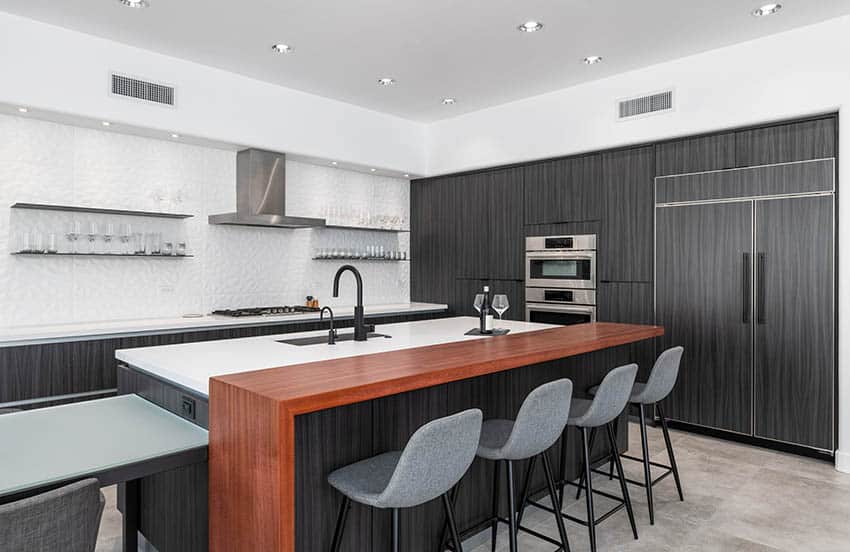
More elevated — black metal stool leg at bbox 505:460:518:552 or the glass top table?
the glass top table

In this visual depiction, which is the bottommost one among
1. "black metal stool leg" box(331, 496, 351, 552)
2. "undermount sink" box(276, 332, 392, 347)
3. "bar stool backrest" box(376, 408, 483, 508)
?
"black metal stool leg" box(331, 496, 351, 552)

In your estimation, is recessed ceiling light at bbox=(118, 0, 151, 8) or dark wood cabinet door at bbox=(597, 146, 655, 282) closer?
recessed ceiling light at bbox=(118, 0, 151, 8)

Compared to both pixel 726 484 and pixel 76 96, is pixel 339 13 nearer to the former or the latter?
pixel 76 96

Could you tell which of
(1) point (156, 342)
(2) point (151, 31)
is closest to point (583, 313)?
(1) point (156, 342)

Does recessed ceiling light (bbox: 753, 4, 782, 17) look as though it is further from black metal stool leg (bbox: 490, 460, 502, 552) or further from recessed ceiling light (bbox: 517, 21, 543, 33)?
black metal stool leg (bbox: 490, 460, 502, 552)

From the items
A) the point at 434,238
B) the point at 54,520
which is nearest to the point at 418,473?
the point at 54,520

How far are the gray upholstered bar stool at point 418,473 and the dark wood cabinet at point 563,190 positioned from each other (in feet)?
12.0

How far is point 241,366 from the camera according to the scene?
2207mm

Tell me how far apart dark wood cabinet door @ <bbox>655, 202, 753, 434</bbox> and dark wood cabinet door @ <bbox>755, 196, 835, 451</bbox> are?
0.10 m

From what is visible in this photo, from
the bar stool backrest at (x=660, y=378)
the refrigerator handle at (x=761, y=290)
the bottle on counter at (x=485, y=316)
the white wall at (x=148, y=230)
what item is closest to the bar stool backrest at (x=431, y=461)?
the bottle on counter at (x=485, y=316)

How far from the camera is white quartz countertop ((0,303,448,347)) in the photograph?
3584 mm

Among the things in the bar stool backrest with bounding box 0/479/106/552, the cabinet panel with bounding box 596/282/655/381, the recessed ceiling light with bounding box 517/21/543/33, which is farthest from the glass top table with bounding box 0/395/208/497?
the cabinet panel with bounding box 596/282/655/381

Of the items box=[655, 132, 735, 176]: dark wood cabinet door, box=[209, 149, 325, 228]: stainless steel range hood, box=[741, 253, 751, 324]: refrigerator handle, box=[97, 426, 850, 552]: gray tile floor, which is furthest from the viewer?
box=[209, 149, 325, 228]: stainless steel range hood

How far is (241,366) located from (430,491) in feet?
3.04
